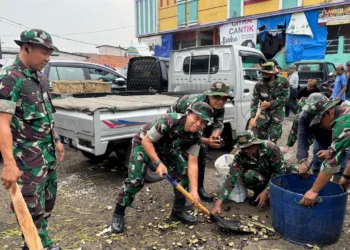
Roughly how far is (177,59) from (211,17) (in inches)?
448

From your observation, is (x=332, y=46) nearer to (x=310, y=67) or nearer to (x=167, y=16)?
(x=310, y=67)

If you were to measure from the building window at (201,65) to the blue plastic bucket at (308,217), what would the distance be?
304cm

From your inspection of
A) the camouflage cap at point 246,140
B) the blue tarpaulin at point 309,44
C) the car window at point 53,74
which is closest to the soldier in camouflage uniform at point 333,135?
the camouflage cap at point 246,140

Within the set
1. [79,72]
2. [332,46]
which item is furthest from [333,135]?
[332,46]

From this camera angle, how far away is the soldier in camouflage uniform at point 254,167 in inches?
122

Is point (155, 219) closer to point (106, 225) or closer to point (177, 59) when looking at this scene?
point (106, 225)

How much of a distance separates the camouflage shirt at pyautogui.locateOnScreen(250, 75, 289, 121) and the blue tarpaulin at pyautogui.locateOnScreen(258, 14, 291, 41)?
34.2ft

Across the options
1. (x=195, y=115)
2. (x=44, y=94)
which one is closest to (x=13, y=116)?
(x=44, y=94)

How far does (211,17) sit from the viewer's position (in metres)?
16.1

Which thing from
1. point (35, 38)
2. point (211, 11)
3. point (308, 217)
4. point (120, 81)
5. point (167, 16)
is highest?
point (167, 16)

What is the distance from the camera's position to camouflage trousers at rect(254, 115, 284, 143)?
4.55 m

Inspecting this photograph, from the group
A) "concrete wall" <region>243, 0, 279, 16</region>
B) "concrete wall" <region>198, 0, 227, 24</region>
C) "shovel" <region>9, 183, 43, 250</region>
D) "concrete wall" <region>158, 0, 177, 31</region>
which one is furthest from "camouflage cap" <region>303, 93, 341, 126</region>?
"concrete wall" <region>158, 0, 177, 31</region>

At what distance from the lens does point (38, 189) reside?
219cm

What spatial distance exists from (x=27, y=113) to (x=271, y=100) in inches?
139
